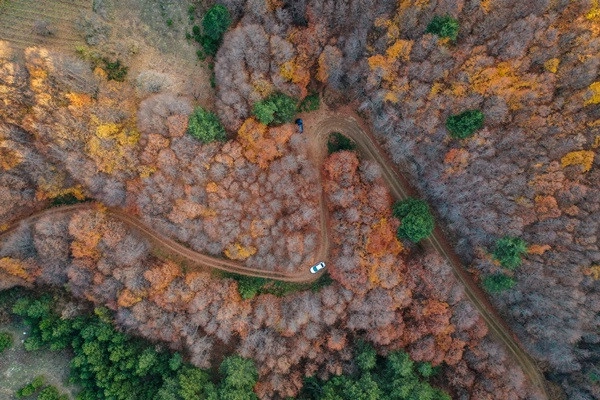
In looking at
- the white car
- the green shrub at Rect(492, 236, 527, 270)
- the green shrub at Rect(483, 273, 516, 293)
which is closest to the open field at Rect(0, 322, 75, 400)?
the white car

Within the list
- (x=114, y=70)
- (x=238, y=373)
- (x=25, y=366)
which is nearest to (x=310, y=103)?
(x=114, y=70)

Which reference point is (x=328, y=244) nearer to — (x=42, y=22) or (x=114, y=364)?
(x=114, y=364)

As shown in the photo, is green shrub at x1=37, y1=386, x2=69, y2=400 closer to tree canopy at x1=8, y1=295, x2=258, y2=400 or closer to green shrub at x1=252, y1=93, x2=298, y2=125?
tree canopy at x1=8, y1=295, x2=258, y2=400

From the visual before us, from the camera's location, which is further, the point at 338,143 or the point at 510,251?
the point at 338,143

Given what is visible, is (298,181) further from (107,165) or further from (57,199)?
(57,199)

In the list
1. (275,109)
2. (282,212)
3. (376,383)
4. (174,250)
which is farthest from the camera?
(174,250)
